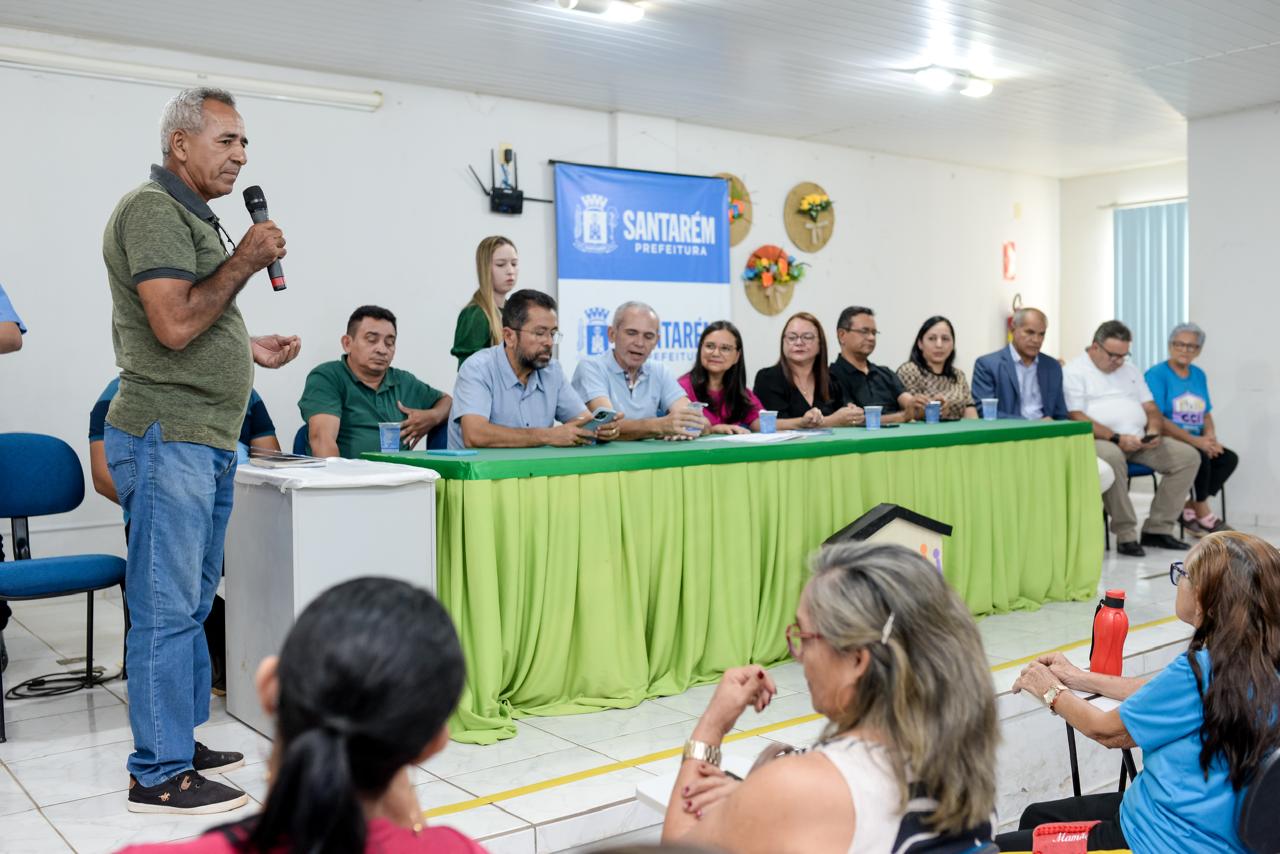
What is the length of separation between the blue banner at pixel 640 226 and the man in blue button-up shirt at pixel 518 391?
9.41ft

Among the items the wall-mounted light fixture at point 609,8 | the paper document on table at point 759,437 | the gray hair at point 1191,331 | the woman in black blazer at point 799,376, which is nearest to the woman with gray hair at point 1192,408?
the gray hair at point 1191,331

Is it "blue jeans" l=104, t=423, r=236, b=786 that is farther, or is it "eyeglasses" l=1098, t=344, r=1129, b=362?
"eyeglasses" l=1098, t=344, r=1129, b=362

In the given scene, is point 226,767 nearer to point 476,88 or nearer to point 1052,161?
point 476,88

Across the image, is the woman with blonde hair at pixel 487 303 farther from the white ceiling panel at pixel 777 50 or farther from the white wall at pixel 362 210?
the white wall at pixel 362 210

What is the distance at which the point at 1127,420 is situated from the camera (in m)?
6.01

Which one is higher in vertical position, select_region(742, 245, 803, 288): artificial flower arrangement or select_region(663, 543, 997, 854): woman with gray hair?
select_region(742, 245, 803, 288): artificial flower arrangement

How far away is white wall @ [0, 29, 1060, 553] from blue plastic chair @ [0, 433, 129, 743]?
1323 mm

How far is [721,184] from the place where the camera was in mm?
7266

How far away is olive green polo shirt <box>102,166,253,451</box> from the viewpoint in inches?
91.0

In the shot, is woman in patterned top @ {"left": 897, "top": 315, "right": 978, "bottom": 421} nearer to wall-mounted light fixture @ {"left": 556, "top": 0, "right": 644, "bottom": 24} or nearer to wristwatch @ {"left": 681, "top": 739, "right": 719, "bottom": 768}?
wall-mounted light fixture @ {"left": 556, "top": 0, "right": 644, "bottom": 24}

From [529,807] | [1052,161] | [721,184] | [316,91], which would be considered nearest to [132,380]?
[529,807]

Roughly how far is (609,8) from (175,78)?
82.1 inches

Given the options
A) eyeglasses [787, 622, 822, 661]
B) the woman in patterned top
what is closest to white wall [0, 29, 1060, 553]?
the woman in patterned top

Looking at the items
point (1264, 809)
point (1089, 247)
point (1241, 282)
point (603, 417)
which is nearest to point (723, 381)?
point (603, 417)
